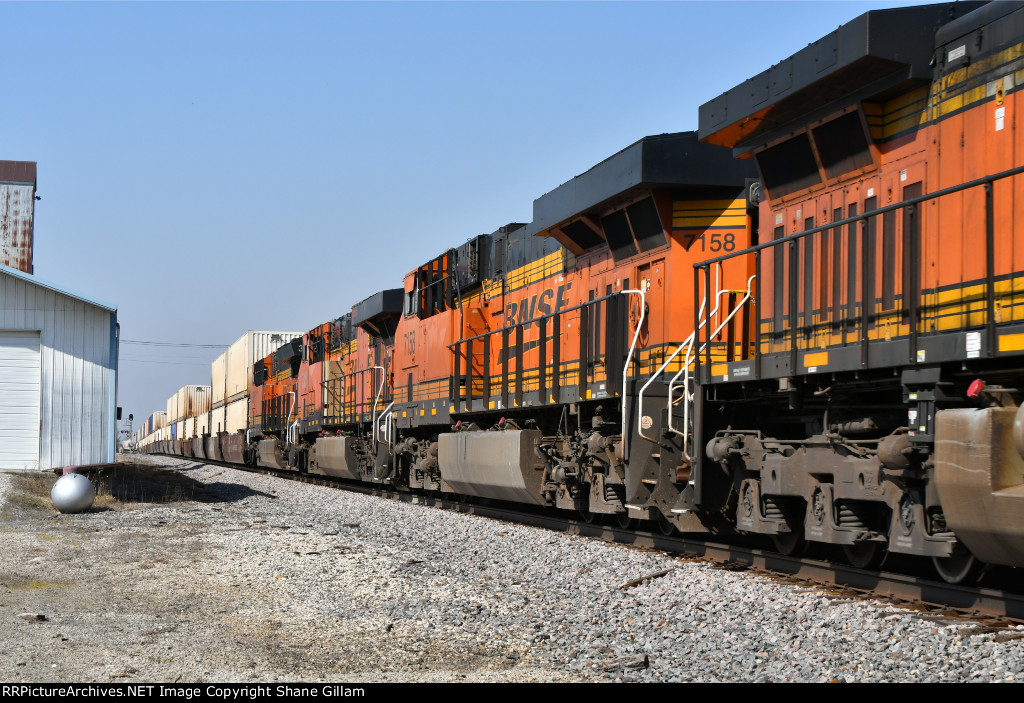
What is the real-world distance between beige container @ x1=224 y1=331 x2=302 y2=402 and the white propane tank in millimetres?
25204

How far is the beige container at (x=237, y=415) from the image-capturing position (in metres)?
38.8

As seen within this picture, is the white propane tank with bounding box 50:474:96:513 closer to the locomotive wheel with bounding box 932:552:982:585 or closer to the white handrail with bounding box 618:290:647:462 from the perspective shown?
the white handrail with bounding box 618:290:647:462

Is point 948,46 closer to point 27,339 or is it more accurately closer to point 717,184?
point 717,184

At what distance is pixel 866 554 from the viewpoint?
7.62m

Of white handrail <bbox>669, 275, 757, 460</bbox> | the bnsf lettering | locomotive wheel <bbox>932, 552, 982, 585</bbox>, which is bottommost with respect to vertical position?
locomotive wheel <bbox>932, 552, 982, 585</bbox>

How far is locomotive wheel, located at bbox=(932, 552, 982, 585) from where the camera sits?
21.5 ft

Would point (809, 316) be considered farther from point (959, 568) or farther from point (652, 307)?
point (652, 307)

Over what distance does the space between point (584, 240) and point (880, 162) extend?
5.15m

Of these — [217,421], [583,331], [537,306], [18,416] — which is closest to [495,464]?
[537,306]

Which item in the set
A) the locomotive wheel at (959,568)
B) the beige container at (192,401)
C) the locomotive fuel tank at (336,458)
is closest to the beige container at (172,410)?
the beige container at (192,401)

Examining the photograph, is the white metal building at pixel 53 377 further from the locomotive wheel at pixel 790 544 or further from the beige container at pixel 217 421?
the beige container at pixel 217 421

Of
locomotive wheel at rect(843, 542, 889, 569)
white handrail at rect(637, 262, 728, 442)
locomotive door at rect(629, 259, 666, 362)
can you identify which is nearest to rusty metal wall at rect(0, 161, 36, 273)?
locomotive door at rect(629, 259, 666, 362)

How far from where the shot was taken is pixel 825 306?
297 inches

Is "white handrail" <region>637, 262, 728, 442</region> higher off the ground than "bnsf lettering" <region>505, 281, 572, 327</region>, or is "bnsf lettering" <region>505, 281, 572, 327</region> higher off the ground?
"bnsf lettering" <region>505, 281, 572, 327</region>
